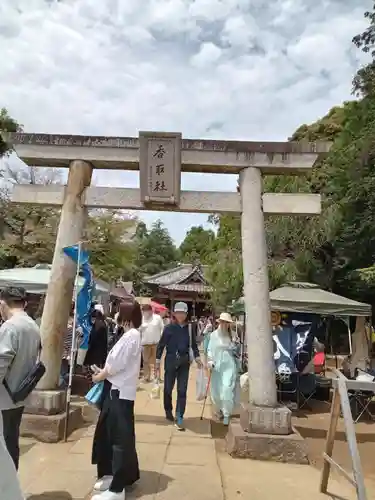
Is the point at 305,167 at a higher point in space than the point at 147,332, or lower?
higher

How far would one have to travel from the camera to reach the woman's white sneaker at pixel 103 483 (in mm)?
4254

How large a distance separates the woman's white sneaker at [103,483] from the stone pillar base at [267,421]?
7.02 feet

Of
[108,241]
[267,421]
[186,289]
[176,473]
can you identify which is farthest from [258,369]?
[186,289]

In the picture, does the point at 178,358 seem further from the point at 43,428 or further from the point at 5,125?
the point at 5,125

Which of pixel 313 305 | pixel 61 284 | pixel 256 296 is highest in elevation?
pixel 61 284

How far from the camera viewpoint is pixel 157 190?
274 inches

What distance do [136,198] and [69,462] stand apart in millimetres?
3674

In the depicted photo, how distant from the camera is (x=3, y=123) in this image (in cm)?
1942

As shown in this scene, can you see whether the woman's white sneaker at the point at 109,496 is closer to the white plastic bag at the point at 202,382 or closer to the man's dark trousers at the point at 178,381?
the man's dark trousers at the point at 178,381

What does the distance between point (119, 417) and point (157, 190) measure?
11.9 feet

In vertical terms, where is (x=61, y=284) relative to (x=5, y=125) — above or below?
below

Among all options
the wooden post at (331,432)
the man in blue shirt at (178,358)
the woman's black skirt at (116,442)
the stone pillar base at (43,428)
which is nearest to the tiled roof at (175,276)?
the man in blue shirt at (178,358)

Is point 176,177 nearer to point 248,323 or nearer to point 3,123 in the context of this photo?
point 248,323

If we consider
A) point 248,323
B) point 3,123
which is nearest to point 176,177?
point 248,323
